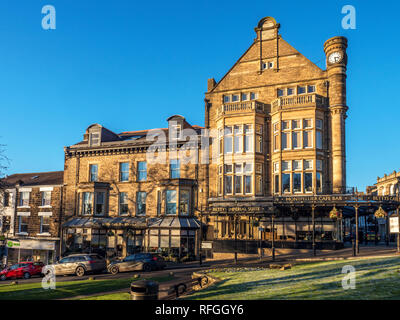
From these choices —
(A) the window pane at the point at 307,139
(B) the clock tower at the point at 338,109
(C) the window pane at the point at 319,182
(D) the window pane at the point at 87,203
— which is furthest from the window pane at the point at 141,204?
(B) the clock tower at the point at 338,109

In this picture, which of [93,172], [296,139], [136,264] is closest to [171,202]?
[93,172]

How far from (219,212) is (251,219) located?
467 cm

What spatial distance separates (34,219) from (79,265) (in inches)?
774

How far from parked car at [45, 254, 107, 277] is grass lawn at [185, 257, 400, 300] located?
11.6 metres

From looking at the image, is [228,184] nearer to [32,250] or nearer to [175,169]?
[175,169]

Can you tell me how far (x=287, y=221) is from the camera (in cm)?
3150

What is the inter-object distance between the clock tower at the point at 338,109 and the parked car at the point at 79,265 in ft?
64.1

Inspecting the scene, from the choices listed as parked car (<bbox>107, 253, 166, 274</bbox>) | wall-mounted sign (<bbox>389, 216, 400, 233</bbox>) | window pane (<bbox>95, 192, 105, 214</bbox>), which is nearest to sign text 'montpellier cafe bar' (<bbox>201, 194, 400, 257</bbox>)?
wall-mounted sign (<bbox>389, 216, 400, 233</bbox>)

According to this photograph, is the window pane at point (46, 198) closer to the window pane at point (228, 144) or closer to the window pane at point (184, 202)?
the window pane at point (184, 202)

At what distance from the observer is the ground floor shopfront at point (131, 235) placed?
33094 millimetres
